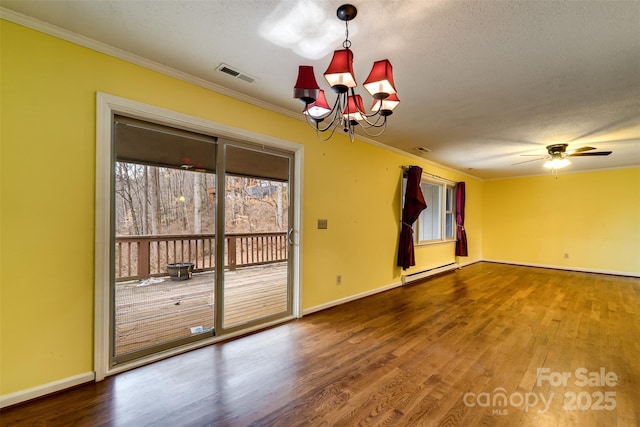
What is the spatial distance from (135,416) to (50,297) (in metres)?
0.97

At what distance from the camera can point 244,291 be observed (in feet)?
13.3

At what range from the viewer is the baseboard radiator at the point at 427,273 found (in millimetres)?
4875

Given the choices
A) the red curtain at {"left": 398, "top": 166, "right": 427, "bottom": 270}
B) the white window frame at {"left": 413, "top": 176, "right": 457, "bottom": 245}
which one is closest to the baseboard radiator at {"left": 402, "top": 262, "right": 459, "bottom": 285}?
the red curtain at {"left": 398, "top": 166, "right": 427, "bottom": 270}

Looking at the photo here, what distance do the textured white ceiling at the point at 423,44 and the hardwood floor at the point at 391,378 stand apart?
241 centimetres

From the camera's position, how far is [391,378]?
202cm

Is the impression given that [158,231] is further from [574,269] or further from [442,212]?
[574,269]

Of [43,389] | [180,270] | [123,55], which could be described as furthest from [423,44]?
[43,389]

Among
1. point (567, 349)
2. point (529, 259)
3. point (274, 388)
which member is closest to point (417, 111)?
point (567, 349)

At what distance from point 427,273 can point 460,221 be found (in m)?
1.88

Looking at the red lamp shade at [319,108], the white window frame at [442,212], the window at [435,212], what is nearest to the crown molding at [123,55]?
the red lamp shade at [319,108]

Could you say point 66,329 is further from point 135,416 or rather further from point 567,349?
point 567,349

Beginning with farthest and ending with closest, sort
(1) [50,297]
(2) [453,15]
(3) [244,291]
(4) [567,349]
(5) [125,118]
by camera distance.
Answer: (3) [244,291], (4) [567,349], (5) [125,118], (1) [50,297], (2) [453,15]

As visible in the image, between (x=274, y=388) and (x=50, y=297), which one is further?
(x=274, y=388)

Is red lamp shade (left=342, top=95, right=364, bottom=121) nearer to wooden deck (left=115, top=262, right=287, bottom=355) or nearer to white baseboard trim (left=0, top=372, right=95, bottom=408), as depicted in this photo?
wooden deck (left=115, top=262, right=287, bottom=355)
